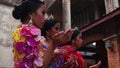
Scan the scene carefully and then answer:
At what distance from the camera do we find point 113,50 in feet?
24.4

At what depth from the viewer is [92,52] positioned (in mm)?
13219

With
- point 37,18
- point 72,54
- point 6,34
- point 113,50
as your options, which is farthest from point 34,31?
point 113,50

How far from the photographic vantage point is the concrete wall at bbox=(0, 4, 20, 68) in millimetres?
4738

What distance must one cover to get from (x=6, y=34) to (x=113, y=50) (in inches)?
139

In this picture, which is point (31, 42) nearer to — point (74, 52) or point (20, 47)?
point (20, 47)

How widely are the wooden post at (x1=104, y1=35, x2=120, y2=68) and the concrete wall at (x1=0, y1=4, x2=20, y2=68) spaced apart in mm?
3225

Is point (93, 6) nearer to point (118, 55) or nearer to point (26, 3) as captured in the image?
point (118, 55)

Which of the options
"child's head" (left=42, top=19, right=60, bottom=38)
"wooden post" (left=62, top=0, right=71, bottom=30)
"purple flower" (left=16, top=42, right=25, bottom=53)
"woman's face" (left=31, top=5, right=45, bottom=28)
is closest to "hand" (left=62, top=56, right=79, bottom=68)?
"child's head" (left=42, top=19, right=60, bottom=38)

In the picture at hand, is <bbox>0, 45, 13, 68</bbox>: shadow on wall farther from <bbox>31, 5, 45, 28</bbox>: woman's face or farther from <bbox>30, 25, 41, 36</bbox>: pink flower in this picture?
<bbox>30, 25, 41, 36</bbox>: pink flower

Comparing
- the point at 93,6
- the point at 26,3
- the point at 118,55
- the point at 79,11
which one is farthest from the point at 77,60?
the point at 79,11

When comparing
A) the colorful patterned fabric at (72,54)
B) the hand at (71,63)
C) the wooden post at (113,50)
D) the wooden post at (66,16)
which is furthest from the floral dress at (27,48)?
the wooden post at (66,16)

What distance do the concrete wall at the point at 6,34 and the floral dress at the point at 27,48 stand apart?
9.08 ft

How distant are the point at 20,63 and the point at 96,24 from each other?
5.56 m

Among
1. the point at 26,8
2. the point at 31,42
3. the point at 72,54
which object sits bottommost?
the point at 72,54
